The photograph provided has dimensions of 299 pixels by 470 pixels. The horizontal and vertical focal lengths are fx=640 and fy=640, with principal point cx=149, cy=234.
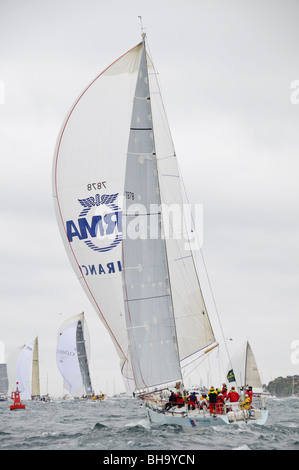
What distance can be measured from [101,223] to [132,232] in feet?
4.28

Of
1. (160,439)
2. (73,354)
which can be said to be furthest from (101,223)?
(73,354)

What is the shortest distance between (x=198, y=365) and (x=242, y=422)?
9.55 feet

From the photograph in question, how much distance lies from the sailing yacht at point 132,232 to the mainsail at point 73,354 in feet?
126

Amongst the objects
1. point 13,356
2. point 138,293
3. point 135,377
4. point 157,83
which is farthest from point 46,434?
point 13,356

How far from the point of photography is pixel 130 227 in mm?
22062

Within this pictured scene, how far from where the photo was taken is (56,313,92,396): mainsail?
6044cm

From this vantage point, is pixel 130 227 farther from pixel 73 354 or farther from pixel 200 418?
pixel 73 354

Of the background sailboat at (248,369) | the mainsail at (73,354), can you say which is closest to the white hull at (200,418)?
the mainsail at (73,354)

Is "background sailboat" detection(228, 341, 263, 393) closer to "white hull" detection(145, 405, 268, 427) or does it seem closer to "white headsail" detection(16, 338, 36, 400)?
"white headsail" detection(16, 338, 36, 400)

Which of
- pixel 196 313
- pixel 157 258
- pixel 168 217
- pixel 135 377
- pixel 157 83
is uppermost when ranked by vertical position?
pixel 157 83

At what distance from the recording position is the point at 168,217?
24125 mm
